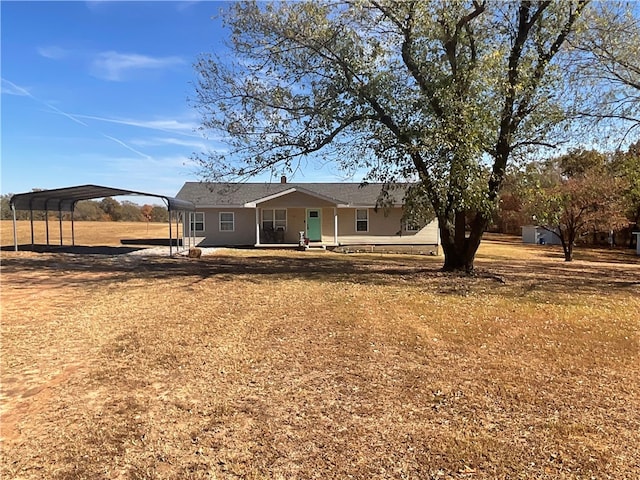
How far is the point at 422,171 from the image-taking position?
35.1 ft

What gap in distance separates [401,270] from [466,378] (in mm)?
9528

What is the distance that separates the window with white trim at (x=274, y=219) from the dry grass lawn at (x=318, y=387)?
15.6 metres

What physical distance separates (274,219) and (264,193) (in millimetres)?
2875

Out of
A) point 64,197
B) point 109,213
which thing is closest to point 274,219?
point 64,197

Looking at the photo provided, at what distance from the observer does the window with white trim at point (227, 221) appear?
24.9m

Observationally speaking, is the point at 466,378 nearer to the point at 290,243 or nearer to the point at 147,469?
the point at 147,469

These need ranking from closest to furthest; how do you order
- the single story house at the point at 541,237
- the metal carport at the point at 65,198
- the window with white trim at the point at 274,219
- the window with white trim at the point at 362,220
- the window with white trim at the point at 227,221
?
the metal carport at the point at 65,198, the window with white trim at the point at 274,219, the window with white trim at the point at 227,221, the window with white trim at the point at 362,220, the single story house at the point at 541,237

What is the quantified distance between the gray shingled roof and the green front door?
117 cm

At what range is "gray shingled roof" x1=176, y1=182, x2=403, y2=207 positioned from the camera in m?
24.5

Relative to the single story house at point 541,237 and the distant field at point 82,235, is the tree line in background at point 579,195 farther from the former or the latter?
the distant field at point 82,235

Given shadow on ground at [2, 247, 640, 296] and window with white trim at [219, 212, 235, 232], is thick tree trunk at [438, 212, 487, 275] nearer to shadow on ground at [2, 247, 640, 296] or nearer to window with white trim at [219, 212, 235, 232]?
shadow on ground at [2, 247, 640, 296]

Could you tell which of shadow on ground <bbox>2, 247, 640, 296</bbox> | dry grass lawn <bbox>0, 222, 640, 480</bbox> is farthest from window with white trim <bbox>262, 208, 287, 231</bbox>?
dry grass lawn <bbox>0, 222, 640, 480</bbox>

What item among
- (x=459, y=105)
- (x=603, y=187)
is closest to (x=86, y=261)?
A: (x=459, y=105)

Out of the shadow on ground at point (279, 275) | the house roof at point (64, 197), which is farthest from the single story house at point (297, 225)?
the shadow on ground at point (279, 275)
